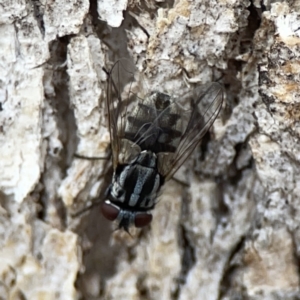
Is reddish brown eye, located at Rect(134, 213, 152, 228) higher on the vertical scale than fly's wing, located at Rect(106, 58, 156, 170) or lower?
lower

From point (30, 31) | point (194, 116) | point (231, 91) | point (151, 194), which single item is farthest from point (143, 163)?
point (30, 31)

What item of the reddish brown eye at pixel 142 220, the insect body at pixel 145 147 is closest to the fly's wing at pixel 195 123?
the insect body at pixel 145 147

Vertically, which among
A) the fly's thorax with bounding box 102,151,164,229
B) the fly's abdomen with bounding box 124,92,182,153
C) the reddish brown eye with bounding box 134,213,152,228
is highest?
the fly's abdomen with bounding box 124,92,182,153

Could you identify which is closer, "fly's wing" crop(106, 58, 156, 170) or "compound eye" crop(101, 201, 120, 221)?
"fly's wing" crop(106, 58, 156, 170)

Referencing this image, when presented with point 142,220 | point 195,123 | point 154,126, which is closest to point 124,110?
point 154,126

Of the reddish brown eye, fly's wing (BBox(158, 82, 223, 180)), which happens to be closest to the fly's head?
the reddish brown eye

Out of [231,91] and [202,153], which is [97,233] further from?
[231,91]

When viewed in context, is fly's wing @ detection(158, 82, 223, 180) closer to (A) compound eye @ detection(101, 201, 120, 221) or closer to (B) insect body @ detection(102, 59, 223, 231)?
(B) insect body @ detection(102, 59, 223, 231)

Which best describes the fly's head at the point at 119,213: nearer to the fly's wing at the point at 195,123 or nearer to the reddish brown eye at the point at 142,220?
the reddish brown eye at the point at 142,220
